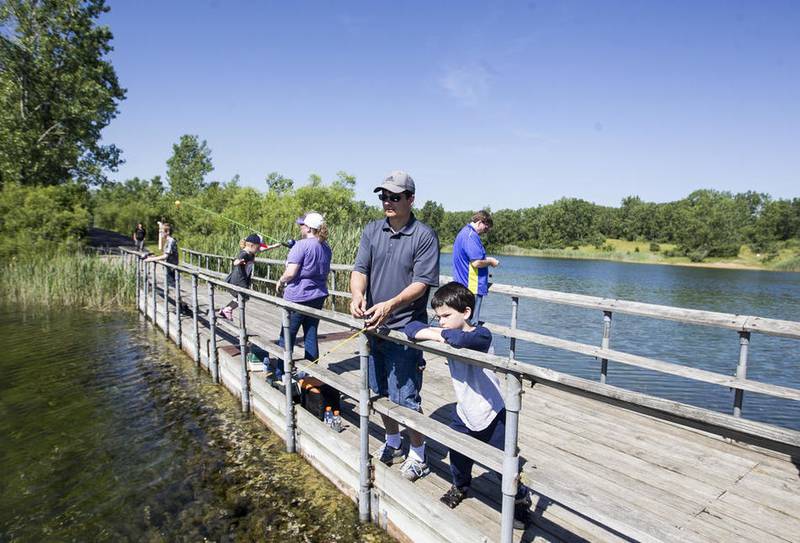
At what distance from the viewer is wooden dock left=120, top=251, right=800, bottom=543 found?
6.94 ft

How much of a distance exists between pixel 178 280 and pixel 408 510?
23.0ft

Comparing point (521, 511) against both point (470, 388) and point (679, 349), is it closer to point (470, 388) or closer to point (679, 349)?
point (470, 388)

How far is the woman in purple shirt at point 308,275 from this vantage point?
5.28m

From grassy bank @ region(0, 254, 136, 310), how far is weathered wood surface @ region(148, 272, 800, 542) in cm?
1195

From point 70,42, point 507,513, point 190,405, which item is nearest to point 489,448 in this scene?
point 507,513

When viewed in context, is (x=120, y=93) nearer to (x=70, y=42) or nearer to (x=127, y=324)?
(x=70, y=42)

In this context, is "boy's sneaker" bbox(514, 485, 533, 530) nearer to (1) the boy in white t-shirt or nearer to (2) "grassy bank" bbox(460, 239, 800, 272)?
(1) the boy in white t-shirt

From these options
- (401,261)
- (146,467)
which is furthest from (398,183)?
(146,467)

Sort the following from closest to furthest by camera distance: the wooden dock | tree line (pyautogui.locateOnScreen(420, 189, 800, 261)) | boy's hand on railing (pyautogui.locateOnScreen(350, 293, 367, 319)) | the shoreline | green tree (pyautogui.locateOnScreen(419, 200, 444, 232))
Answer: the wooden dock < boy's hand on railing (pyautogui.locateOnScreen(350, 293, 367, 319)) < the shoreline < tree line (pyautogui.locateOnScreen(420, 189, 800, 261)) < green tree (pyautogui.locateOnScreen(419, 200, 444, 232))

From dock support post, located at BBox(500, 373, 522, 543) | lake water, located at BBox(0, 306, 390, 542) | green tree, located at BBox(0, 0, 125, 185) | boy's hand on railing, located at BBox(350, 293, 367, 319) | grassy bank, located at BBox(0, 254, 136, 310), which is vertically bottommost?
lake water, located at BBox(0, 306, 390, 542)

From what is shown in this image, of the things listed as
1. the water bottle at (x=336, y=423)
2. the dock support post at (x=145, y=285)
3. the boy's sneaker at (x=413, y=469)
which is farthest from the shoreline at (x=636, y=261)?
the boy's sneaker at (x=413, y=469)

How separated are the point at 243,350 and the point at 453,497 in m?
3.49

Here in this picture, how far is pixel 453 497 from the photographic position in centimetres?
320

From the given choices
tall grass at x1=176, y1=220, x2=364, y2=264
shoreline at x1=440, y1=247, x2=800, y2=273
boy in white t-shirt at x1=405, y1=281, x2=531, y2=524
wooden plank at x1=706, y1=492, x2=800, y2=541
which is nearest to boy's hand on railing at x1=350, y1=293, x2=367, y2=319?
boy in white t-shirt at x1=405, y1=281, x2=531, y2=524
